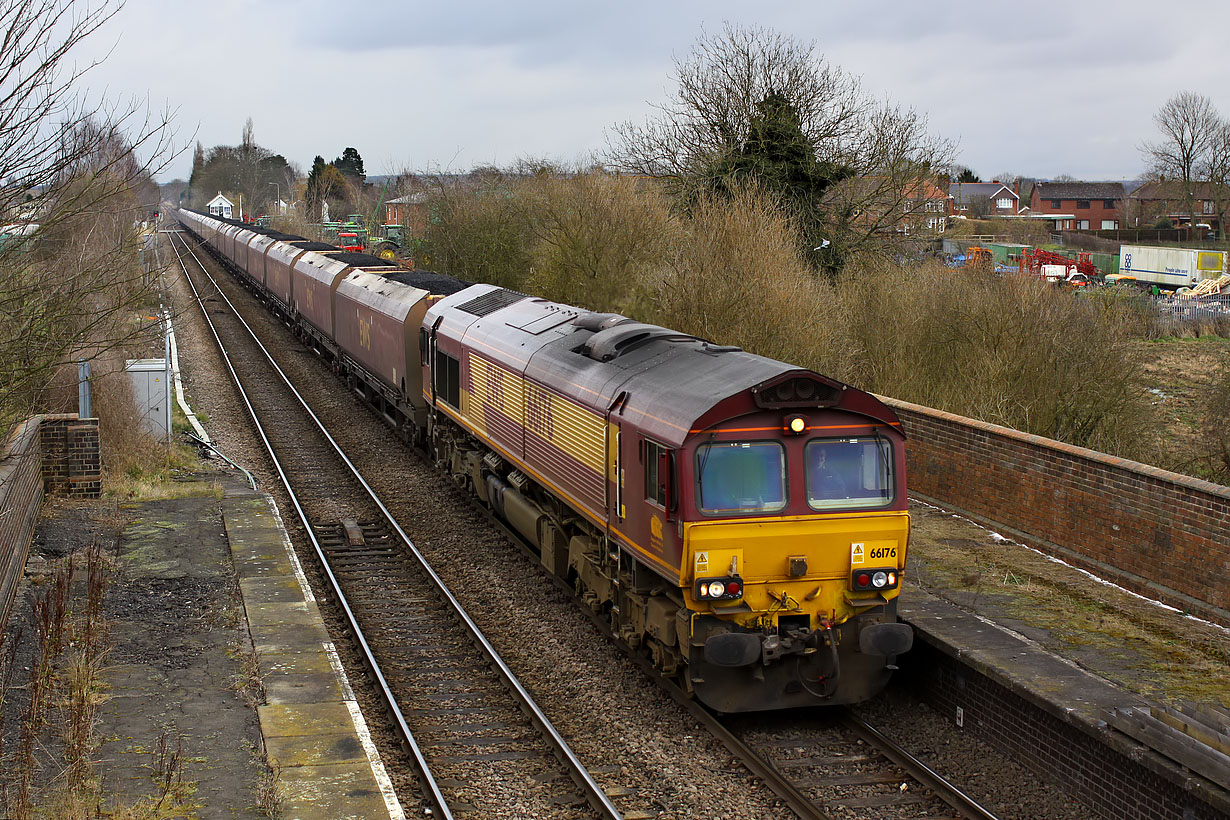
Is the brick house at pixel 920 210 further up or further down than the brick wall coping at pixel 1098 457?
further up

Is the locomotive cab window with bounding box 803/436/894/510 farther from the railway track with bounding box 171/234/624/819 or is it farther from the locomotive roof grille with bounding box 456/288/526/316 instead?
the locomotive roof grille with bounding box 456/288/526/316

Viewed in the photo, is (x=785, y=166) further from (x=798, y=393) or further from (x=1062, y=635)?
(x=798, y=393)

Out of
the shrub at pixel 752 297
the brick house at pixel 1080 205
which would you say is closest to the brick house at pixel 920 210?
the shrub at pixel 752 297

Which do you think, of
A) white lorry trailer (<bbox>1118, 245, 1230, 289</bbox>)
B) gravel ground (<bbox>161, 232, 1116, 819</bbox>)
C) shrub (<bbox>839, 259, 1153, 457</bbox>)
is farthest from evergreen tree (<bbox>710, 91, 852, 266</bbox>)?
white lorry trailer (<bbox>1118, 245, 1230, 289</bbox>)

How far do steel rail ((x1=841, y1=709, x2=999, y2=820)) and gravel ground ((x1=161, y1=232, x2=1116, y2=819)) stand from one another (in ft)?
0.96

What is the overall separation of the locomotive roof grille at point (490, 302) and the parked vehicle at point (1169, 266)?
161 feet

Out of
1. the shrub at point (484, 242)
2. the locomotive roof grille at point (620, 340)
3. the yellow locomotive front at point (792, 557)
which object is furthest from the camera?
the shrub at point (484, 242)

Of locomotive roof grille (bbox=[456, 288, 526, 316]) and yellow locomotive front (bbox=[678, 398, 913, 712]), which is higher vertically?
locomotive roof grille (bbox=[456, 288, 526, 316])

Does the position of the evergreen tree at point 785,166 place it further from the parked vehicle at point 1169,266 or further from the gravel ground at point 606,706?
the parked vehicle at point 1169,266

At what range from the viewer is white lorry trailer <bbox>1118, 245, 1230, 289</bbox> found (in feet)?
193

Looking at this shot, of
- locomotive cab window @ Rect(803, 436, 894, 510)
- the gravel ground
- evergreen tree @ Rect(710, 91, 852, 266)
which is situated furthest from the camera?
evergreen tree @ Rect(710, 91, 852, 266)

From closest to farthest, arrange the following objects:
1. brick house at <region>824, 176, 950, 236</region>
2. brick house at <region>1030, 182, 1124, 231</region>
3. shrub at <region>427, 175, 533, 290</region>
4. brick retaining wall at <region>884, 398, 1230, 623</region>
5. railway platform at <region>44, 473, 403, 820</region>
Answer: railway platform at <region>44, 473, 403, 820</region>, brick retaining wall at <region>884, 398, 1230, 623</region>, brick house at <region>824, 176, 950, 236</region>, shrub at <region>427, 175, 533, 290</region>, brick house at <region>1030, 182, 1124, 231</region>

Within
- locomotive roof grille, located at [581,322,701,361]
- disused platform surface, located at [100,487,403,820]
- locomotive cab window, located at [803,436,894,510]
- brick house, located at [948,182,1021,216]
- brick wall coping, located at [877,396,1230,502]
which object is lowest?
disused platform surface, located at [100,487,403,820]

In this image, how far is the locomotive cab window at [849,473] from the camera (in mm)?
8727
